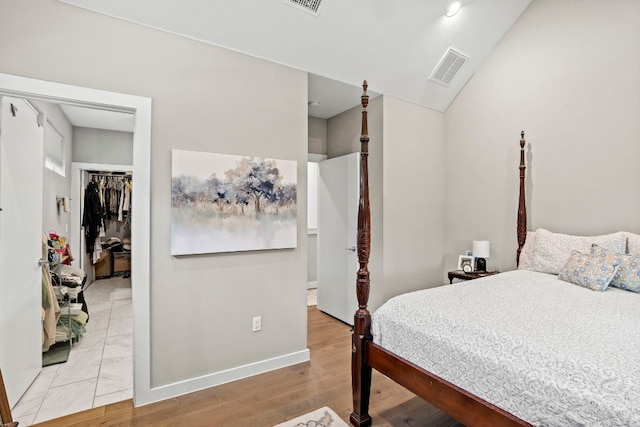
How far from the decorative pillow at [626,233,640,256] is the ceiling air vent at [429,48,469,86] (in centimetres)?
222

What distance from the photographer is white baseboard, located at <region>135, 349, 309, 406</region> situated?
2275 millimetres

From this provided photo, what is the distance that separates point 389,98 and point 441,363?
277 cm

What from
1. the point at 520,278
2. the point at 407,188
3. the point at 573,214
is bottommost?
the point at 520,278

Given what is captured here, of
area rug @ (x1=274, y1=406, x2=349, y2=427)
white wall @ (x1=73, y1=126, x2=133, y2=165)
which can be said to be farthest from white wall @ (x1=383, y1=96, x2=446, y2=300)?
white wall @ (x1=73, y1=126, x2=133, y2=165)

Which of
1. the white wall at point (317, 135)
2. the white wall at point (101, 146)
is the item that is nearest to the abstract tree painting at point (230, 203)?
the white wall at point (317, 135)

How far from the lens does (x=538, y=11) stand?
3145 mm

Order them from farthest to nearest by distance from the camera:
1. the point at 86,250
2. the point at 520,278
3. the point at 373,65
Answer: the point at 86,250
the point at 373,65
the point at 520,278

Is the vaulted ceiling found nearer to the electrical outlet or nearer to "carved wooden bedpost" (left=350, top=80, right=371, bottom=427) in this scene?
"carved wooden bedpost" (left=350, top=80, right=371, bottom=427)

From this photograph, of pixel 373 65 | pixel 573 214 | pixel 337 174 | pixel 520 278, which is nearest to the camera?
pixel 520 278

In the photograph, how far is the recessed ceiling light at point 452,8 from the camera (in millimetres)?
2818

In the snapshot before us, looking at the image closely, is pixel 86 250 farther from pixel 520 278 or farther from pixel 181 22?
pixel 520 278

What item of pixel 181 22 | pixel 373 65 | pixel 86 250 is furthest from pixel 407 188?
pixel 86 250

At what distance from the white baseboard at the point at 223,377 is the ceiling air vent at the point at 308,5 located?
2.82 m

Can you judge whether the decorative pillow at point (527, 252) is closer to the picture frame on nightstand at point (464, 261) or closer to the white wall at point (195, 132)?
the picture frame on nightstand at point (464, 261)
